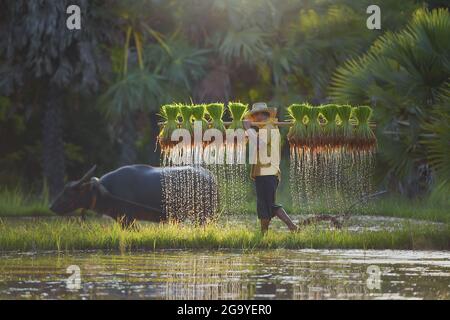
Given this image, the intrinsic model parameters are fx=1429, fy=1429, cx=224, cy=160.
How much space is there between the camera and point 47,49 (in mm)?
26875

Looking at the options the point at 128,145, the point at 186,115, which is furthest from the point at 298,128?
the point at 128,145

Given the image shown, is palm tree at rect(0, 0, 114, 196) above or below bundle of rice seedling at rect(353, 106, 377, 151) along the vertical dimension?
above

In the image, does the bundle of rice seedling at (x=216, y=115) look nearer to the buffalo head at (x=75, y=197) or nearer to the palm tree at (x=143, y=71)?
the buffalo head at (x=75, y=197)

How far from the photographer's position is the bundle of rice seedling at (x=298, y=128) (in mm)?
17000

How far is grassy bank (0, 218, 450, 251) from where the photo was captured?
1650cm

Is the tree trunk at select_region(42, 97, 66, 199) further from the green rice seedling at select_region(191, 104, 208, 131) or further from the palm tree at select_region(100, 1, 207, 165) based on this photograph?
the green rice seedling at select_region(191, 104, 208, 131)

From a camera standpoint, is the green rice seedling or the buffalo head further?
the buffalo head

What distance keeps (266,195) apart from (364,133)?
1398mm

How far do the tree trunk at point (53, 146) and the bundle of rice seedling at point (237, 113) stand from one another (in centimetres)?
1158

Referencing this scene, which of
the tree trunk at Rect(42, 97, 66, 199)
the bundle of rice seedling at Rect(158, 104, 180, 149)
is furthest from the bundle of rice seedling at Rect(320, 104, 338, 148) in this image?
the tree trunk at Rect(42, 97, 66, 199)

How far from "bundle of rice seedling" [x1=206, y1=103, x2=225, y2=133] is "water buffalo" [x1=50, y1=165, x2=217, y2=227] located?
2.35 meters
